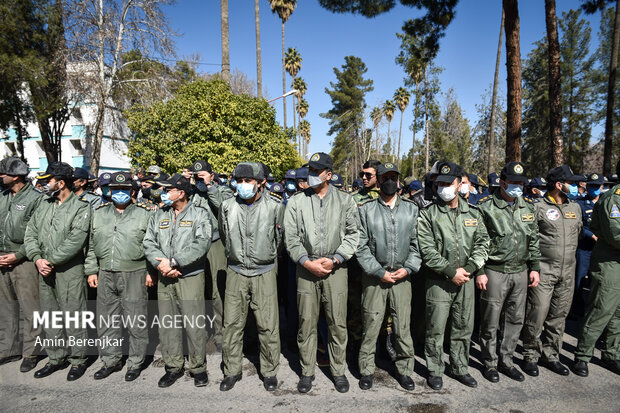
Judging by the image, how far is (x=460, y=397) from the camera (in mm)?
3471

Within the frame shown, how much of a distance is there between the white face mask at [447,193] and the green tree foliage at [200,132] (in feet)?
32.8

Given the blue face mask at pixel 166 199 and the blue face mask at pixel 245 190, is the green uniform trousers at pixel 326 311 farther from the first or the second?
the blue face mask at pixel 166 199

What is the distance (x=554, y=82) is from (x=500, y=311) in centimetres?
806

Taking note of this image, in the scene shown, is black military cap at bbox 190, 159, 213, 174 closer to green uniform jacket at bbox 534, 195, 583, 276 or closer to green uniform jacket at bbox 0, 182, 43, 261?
green uniform jacket at bbox 0, 182, 43, 261

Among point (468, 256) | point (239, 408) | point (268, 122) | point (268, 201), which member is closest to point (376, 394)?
point (239, 408)

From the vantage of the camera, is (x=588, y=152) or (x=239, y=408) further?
(x=588, y=152)

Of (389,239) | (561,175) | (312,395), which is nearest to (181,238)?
(312,395)

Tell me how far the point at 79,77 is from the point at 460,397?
1894cm

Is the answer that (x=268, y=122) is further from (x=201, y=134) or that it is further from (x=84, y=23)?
(x=84, y=23)

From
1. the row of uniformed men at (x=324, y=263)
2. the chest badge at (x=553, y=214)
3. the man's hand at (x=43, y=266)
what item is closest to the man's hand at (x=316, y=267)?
the row of uniformed men at (x=324, y=263)

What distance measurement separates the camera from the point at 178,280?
3791 mm

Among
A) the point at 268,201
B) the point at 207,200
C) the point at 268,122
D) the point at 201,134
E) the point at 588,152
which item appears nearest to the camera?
the point at 268,201

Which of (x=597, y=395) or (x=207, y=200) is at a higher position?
(x=207, y=200)

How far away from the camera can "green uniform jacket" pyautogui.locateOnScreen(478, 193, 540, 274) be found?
382 cm
